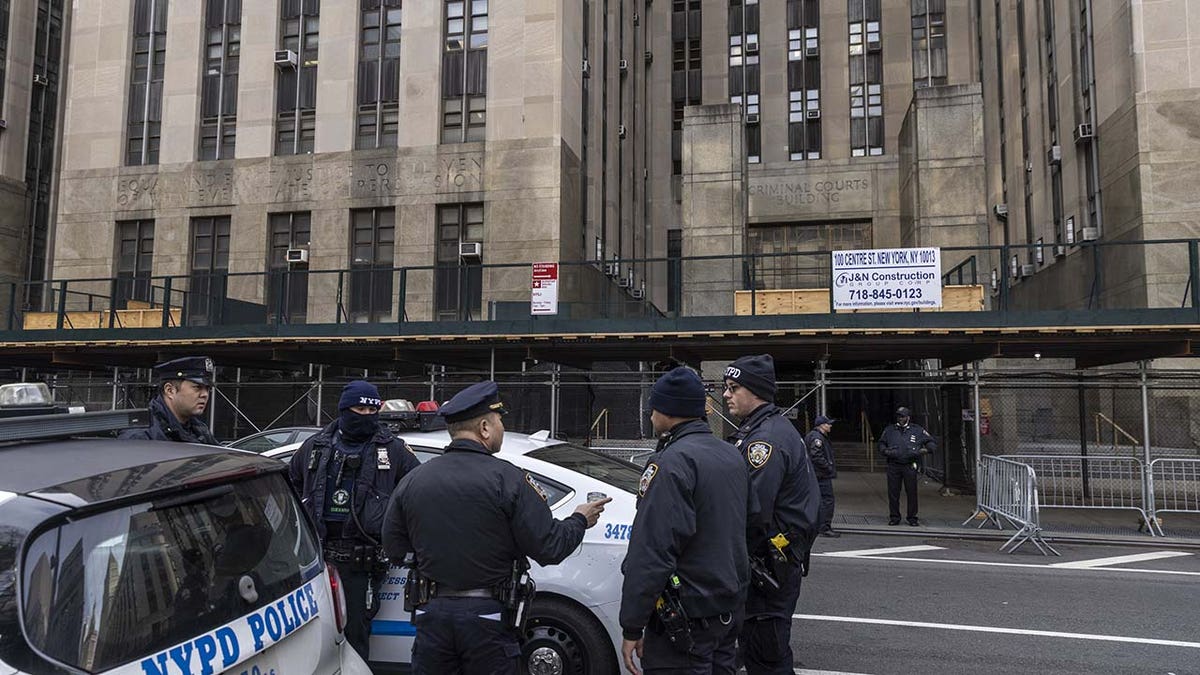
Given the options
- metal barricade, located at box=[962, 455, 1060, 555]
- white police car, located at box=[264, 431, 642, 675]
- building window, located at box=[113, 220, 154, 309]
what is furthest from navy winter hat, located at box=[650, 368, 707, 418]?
building window, located at box=[113, 220, 154, 309]

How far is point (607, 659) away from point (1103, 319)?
10.7 metres

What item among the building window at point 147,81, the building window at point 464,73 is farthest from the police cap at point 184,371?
the building window at point 147,81

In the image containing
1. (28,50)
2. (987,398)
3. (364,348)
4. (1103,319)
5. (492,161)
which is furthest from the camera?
(28,50)

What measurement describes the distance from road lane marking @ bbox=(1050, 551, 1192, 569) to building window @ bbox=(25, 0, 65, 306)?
37.9 meters

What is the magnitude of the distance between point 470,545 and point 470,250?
65.4ft

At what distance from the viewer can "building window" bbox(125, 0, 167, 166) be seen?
25.1 meters

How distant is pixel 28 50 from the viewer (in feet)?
105

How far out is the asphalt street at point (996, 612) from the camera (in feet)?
17.7

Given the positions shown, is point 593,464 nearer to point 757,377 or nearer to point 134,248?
point 757,377

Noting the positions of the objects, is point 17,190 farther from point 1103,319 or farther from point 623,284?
point 1103,319

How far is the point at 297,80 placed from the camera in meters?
24.3

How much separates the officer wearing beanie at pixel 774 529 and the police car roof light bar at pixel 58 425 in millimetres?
2957

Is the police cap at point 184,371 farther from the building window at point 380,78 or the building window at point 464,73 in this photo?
the building window at point 380,78

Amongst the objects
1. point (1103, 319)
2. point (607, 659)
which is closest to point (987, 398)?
point (1103, 319)
